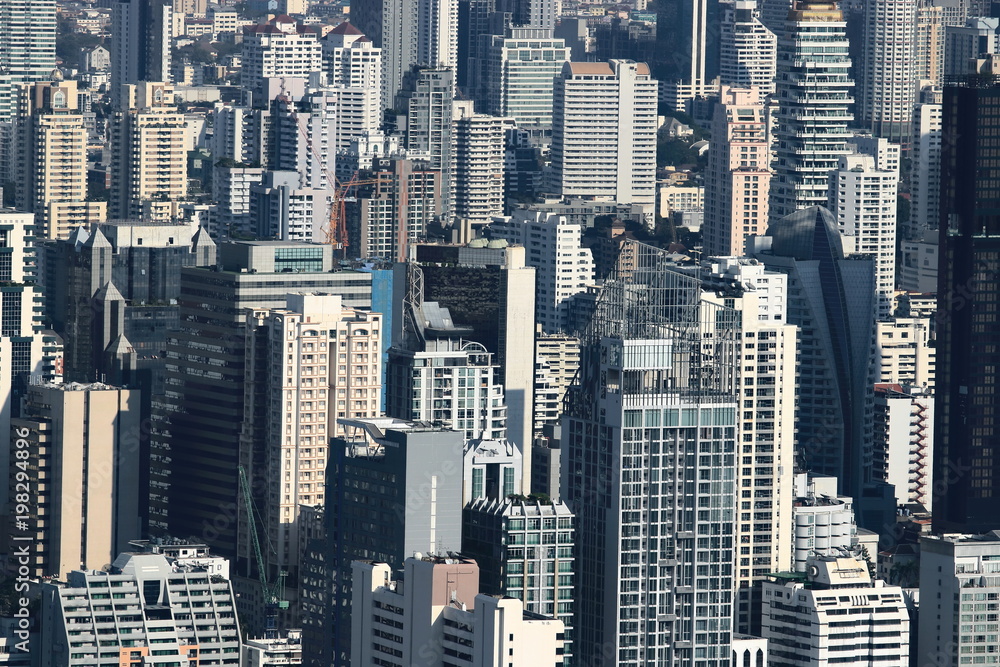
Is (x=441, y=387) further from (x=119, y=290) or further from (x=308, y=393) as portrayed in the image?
(x=119, y=290)

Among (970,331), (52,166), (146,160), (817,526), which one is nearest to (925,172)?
(146,160)

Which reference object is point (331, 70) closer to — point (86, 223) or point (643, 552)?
point (86, 223)

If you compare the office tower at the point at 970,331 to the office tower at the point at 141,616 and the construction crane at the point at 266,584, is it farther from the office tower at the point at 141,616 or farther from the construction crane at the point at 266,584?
the office tower at the point at 141,616

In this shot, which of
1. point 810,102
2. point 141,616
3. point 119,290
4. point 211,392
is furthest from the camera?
point 810,102

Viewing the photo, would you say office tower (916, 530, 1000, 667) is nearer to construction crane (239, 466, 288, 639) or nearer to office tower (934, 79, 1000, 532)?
construction crane (239, 466, 288, 639)

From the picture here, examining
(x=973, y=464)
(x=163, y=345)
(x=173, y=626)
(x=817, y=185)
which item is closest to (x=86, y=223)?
(x=817, y=185)

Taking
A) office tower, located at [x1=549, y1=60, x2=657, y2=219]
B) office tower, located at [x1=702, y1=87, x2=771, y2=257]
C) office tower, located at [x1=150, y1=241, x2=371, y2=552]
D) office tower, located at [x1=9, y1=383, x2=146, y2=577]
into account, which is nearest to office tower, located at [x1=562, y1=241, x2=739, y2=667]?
office tower, located at [x1=150, y1=241, x2=371, y2=552]
